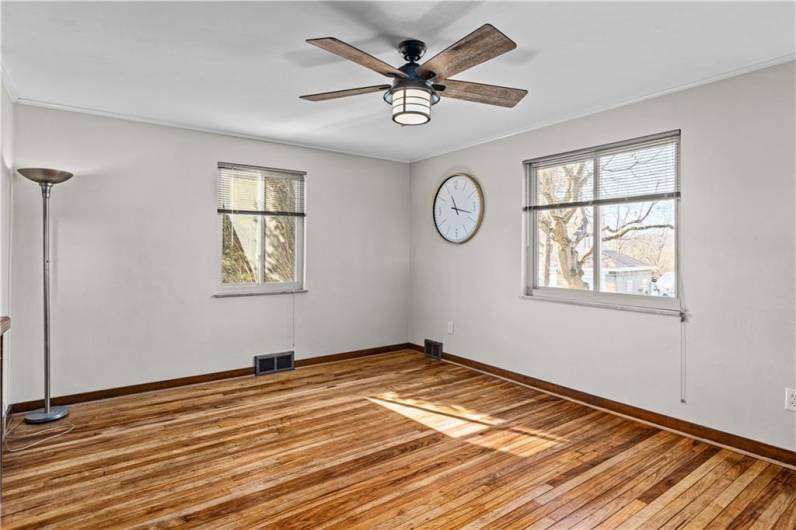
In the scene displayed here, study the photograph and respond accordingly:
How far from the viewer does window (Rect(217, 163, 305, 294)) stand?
443 cm

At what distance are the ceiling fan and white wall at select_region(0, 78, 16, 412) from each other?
2256mm

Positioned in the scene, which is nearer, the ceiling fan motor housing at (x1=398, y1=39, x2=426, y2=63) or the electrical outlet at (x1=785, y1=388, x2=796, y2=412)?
the ceiling fan motor housing at (x1=398, y1=39, x2=426, y2=63)

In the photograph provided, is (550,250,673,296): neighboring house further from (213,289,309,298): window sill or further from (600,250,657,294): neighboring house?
(213,289,309,298): window sill

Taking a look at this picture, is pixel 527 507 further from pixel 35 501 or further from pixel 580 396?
pixel 35 501

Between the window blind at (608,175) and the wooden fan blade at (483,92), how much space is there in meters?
1.37

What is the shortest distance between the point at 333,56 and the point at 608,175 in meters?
2.37

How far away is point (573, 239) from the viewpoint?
3.95 metres

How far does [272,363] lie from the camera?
463 cm

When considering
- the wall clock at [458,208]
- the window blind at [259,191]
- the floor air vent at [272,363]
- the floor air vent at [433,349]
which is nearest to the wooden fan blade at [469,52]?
the wall clock at [458,208]

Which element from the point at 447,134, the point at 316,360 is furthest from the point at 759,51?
the point at 316,360

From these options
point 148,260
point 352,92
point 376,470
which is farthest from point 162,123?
point 376,470

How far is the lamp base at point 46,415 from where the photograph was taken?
3.25 m

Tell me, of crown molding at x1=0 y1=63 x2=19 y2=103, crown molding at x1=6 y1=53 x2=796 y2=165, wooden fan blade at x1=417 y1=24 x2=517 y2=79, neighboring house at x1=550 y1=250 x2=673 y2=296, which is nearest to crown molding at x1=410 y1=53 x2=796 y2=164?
crown molding at x1=6 y1=53 x2=796 y2=165

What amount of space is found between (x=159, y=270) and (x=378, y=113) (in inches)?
94.6
